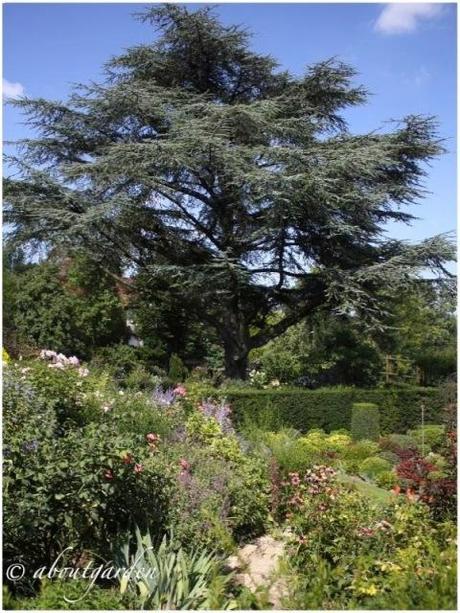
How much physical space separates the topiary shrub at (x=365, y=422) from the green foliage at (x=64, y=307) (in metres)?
8.51

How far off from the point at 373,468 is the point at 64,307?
11.7 meters

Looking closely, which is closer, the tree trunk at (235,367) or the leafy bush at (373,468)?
the leafy bush at (373,468)

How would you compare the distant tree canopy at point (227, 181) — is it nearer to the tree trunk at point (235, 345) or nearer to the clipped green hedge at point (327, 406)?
the tree trunk at point (235, 345)

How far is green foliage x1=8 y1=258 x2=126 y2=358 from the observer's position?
1738 cm

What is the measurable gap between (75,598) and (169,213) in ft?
45.2

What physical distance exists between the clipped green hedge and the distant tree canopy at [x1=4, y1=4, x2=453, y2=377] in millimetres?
1948

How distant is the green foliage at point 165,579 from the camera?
379 centimetres

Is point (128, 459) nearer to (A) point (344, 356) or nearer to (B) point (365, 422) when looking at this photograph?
(B) point (365, 422)

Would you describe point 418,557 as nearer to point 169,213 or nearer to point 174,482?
point 174,482

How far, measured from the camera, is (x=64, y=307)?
17609 mm

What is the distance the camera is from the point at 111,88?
589 inches

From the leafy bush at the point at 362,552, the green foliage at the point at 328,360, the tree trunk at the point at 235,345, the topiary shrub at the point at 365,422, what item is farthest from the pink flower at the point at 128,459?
the green foliage at the point at 328,360

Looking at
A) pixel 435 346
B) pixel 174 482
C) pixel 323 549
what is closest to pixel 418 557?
pixel 323 549

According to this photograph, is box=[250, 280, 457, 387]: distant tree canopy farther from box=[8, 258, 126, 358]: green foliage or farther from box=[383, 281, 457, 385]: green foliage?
box=[8, 258, 126, 358]: green foliage
